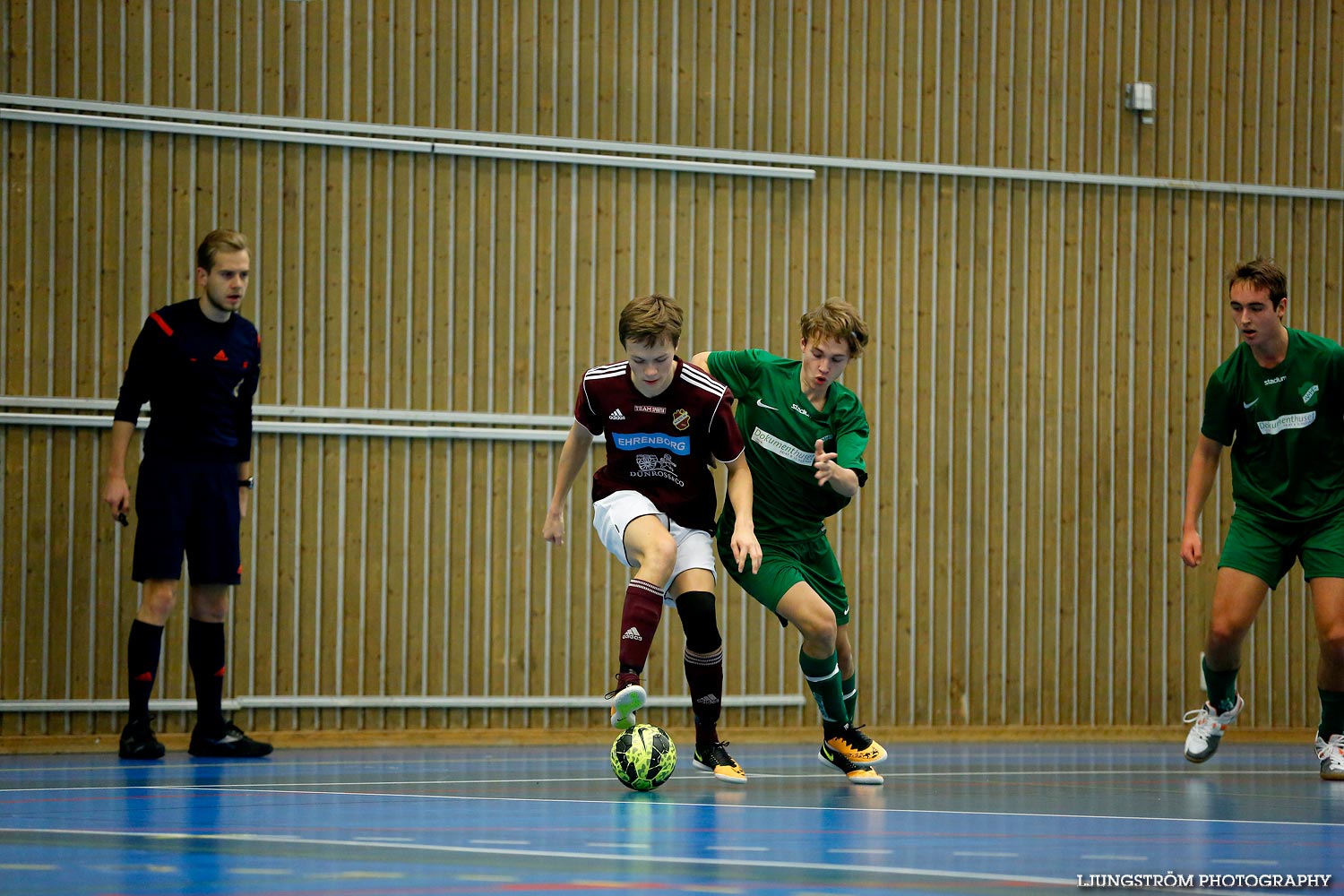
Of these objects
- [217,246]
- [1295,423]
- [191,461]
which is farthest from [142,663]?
[1295,423]

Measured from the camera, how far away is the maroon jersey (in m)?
5.23

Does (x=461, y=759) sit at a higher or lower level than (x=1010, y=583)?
lower

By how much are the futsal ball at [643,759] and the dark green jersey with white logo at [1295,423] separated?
8.12 feet

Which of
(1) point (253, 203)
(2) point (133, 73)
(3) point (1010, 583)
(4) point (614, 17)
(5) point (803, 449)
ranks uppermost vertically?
(4) point (614, 17)

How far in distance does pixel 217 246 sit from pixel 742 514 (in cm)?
263

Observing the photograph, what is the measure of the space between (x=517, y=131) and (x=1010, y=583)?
12.0ft

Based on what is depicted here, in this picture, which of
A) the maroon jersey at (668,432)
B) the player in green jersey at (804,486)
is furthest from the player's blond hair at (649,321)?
the player in green jersey at (804,486)

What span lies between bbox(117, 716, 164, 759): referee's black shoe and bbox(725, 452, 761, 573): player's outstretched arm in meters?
2.73

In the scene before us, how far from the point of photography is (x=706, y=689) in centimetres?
535

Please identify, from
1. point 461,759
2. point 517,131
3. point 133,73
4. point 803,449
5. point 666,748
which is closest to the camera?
point 666,748

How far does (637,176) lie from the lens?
27.7 feet

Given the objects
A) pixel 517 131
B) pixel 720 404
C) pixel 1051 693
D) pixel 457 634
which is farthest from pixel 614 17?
pixel 1051 693

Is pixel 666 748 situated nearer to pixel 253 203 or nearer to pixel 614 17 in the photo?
pixel 253 203

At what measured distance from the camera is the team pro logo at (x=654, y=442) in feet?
17.2
